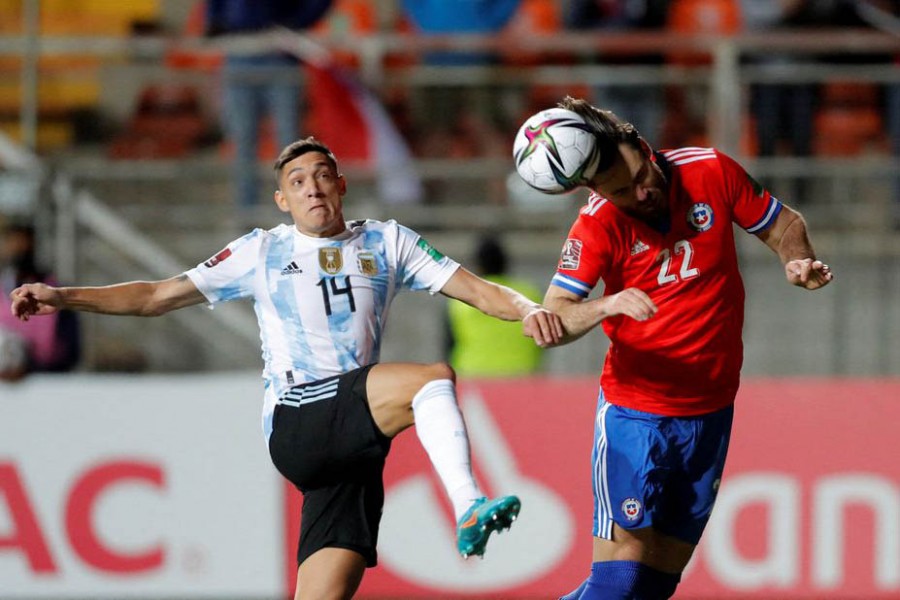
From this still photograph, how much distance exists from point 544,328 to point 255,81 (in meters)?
6.38

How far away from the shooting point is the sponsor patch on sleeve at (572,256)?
20.7ft

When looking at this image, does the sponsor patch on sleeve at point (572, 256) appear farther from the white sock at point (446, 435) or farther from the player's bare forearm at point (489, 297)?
the white sock at point (446, 435)

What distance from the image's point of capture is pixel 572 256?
249 inches

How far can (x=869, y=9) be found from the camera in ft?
39.9

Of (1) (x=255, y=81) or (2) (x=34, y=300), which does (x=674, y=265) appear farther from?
(1) (x=255, y=81)

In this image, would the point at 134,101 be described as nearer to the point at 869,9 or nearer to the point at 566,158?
the point at 869,9

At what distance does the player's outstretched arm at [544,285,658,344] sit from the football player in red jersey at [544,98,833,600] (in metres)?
0.01

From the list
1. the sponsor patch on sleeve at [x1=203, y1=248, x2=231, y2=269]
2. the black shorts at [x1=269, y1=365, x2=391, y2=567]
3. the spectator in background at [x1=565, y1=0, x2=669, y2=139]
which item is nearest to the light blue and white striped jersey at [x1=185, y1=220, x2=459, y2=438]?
the sponsor patch on sleeve at [x1=203, y1=248, x2=231, y2=269]

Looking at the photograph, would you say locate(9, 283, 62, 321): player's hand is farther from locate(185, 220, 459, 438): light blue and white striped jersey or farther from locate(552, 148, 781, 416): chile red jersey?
locate(552, 148, 781, 416): chile red jersey

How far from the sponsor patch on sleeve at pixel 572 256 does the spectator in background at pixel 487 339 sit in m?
4.13

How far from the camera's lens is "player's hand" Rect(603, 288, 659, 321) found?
5504mm

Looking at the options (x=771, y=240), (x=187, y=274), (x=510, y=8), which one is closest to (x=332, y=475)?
(x=187, y=274)

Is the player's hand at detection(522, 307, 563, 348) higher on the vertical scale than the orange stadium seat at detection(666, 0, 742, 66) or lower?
lower

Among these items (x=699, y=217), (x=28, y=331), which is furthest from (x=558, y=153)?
(x=28, y=331)
